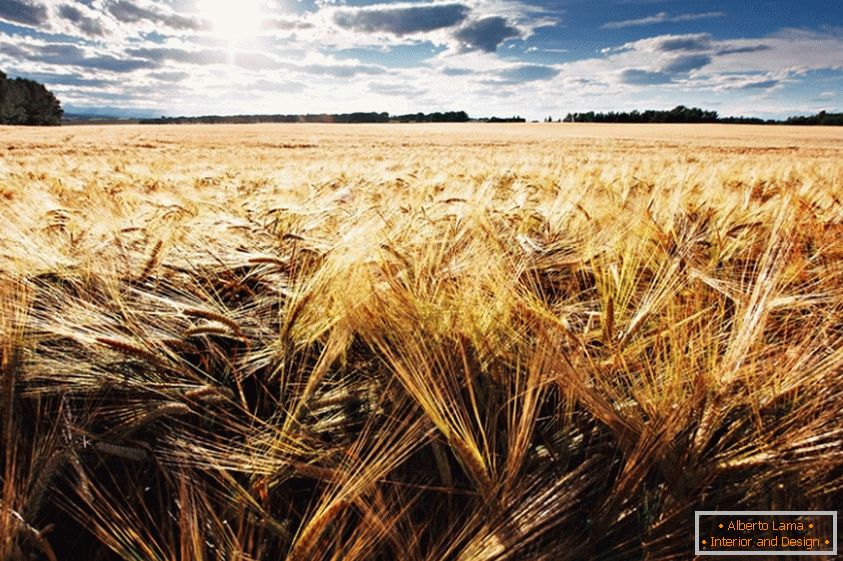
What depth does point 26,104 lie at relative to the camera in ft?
185

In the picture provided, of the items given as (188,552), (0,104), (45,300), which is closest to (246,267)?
(45,300)

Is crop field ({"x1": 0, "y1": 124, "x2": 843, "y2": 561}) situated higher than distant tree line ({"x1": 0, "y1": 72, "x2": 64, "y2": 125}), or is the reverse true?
distant tree line ({"x1": 0, "y1": 72, "x2": 64, "y2": 125})

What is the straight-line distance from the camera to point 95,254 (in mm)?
1379

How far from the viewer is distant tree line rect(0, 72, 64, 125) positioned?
52.8m

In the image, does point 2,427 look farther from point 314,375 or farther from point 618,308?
point 618,308

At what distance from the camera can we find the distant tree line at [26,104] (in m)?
52.8

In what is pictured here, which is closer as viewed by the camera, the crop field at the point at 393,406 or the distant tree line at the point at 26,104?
the crop field at the point at 393,406

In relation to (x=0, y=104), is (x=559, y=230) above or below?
below

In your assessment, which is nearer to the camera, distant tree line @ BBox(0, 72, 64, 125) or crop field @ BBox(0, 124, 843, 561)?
crop field @ BBox(0, 124, 843, 561)

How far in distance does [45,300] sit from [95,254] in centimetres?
26

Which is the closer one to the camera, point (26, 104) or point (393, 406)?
point (393, 406)

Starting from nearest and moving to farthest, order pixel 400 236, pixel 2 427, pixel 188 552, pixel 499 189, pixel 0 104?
pixel 188 552 < pixel 2 427 < pixel 400 236 < pixel 499 189 < pixel 0 104

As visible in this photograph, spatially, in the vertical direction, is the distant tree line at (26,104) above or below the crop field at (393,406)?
above

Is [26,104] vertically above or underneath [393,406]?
above
